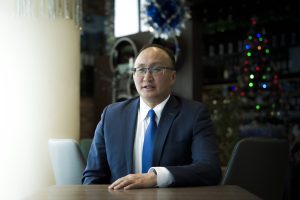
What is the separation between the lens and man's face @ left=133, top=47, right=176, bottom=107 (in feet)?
6.53

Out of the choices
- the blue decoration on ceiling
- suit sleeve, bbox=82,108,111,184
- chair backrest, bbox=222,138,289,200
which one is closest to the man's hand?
suit sleeve, bbox=82,108,111,184

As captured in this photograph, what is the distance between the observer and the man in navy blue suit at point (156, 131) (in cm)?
192

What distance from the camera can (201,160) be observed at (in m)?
1.84

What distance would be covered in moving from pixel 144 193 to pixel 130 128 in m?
0.52

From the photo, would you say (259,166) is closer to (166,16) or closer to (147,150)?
(147,150)

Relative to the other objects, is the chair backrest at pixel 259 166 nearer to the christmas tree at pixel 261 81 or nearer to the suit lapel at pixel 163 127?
the suit lapel at pixel 163 127

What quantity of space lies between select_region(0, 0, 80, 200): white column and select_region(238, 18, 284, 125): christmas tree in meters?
2.45

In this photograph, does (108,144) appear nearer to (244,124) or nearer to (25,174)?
(25,174)

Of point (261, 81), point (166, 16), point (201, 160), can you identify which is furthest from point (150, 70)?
point (261, 81)

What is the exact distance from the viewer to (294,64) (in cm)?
611

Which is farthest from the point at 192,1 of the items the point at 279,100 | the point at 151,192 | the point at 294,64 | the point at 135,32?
the point at 151,192

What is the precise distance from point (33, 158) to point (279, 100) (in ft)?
10.3

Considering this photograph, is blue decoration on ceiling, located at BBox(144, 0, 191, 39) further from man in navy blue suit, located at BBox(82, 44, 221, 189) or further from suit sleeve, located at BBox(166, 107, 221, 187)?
suit sleeve, located at BBox(166, 107, 221, 187)

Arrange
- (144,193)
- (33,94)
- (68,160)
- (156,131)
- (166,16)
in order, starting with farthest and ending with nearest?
(166,16) < (33,94) < (68,160) < (156,131) < (144,193)
